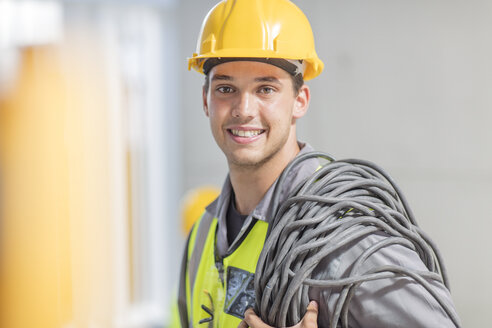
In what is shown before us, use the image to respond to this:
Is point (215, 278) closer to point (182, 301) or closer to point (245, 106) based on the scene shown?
point (182, 301)

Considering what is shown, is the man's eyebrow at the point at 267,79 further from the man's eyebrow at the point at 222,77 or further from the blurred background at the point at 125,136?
the blurred background at the point at 125,136

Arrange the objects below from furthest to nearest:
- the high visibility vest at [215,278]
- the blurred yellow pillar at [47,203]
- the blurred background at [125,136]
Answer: the blurred yellow pillar at [47,203], the blurred background at [125,136], the high visibility vest at [215,278]

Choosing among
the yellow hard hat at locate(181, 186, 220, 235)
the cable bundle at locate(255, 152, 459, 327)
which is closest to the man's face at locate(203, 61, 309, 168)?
the cable bundle at locate(255, 152, 459, 327)

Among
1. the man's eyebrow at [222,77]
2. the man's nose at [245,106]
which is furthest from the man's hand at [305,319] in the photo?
the man's eyebrow at [222,77]

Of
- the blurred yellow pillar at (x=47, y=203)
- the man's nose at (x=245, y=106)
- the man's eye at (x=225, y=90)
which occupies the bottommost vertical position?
the blurred yellow pillar at (x=47, y=203)

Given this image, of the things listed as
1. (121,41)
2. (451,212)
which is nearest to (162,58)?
(121,41)

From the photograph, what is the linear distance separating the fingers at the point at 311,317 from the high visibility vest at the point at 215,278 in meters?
0.26

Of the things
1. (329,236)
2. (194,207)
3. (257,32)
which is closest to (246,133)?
(257,32)

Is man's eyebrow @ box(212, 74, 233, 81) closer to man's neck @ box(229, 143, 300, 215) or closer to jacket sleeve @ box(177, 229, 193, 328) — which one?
man's neck @ box(229, 143, 300, 215)

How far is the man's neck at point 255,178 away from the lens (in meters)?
1.51

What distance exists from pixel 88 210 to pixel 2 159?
34.4 inches

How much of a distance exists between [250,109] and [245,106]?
0.7 inches

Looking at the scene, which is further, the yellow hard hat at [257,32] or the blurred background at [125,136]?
the blurred background at [125,136]

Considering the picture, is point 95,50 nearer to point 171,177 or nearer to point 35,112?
point 35,112
